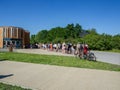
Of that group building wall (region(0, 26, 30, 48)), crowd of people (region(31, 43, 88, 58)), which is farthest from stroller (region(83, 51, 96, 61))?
building wall (region(0, 26, 30, 48))

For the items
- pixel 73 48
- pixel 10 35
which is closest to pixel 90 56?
pixel 73 48

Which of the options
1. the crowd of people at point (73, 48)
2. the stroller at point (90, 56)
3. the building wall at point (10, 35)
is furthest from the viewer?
the building wall at point (10, 35)

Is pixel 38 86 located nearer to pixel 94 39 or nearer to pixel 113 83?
pixel 113 83

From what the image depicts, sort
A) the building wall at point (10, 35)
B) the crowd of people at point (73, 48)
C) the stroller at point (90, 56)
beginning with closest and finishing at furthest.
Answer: the stroller at point (90, 56)
the crowd of people at point (73, 48)
the building wall at point (10, 35)

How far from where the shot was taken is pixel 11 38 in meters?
53.6

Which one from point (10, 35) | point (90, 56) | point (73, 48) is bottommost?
point (90, 56)

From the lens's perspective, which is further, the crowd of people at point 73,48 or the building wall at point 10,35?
the building wall at point 10,35

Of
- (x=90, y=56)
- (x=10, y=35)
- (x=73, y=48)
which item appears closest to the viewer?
(x=90, y=56)

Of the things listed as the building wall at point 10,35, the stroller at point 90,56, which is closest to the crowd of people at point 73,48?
the stroller at point 90,56

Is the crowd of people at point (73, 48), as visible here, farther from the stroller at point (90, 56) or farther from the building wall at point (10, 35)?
the building wall at point (10, 35)

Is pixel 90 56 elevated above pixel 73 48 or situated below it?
below

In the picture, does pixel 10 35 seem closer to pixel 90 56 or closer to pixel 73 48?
pixel 73 48

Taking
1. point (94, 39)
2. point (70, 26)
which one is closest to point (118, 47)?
point (94, 39)

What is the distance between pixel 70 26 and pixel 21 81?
257ft
